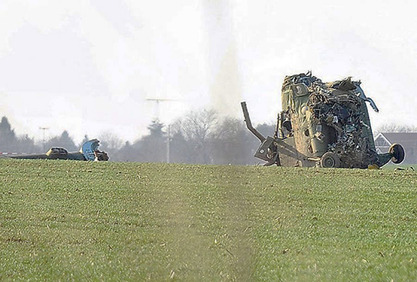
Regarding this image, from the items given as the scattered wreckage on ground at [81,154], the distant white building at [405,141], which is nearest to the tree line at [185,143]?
the scattered wreckage on ground at [81,154]

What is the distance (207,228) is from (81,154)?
3722 cm

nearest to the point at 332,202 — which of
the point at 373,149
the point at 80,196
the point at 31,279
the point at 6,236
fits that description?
the point at 80,196

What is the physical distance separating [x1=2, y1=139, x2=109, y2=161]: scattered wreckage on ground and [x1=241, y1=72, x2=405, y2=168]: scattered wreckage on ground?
39.4 feet

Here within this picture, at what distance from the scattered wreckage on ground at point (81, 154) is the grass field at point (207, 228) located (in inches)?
788

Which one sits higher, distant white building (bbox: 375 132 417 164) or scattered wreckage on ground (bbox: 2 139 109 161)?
distant white building (bbox: 375 132 417 164)

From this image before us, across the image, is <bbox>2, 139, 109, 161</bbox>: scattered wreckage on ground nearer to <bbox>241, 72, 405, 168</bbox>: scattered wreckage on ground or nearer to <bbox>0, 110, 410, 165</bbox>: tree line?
<bbox>0, 110, 410, 165</bbox>: tree line

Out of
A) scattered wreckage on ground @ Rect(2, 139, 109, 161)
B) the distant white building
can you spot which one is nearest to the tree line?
scattered wreckage on ground @ Rect(2, 139, 109, 161)

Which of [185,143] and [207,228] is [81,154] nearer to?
[185,143]

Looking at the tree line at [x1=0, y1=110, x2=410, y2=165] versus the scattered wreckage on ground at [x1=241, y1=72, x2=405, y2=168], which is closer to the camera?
the tree line at [x1=0, y1=110, x2=410, y2=165]

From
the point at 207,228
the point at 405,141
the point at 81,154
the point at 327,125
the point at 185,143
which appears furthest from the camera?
the point at 405,141

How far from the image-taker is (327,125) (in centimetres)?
3875

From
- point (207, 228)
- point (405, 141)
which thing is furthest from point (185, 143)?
point (405, 141)

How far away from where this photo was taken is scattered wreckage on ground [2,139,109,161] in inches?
1912

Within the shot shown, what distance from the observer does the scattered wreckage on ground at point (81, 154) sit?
48.6 m
